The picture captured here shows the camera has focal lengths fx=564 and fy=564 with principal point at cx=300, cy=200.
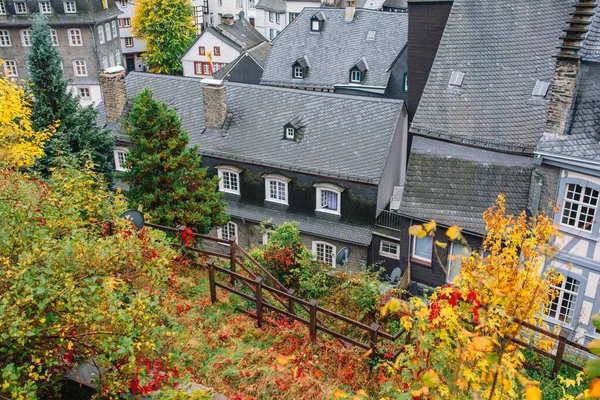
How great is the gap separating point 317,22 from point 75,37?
23309 mm

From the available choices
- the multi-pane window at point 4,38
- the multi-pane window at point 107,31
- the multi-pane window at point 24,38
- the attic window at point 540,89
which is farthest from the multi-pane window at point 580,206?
the multi-pane window at point 4,38

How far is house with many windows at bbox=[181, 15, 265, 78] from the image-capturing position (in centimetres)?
5447

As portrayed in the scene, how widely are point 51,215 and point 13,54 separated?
45.7 meters

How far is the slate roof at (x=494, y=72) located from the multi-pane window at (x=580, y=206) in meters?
2.15

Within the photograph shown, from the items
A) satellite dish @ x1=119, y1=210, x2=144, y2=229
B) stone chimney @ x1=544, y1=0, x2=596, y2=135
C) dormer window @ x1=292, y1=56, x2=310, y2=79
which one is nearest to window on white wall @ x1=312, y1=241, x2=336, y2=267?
stone chimney @ x1=544, y1=0, x2=596, y2=135

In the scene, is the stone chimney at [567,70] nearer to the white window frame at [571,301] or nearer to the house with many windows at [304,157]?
the white window frame at [571,301]

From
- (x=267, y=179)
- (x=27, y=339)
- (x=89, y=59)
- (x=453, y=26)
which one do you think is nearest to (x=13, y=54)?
(x=89, y=59)

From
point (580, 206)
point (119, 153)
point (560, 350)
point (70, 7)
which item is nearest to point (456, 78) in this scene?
point (580, 206)

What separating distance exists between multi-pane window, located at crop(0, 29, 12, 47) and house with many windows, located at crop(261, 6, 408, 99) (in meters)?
24.0

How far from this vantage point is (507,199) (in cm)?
2069

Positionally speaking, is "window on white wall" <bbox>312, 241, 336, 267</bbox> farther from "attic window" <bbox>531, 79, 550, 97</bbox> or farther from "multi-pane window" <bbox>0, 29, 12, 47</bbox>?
"multi-pane window" <bbox>0, 29, 12, 47</bbox>

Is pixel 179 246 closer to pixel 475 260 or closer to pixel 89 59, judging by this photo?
pixel 475 260

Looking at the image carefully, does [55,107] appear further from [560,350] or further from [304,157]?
[560,350]

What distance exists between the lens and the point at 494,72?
Result: 21.9 m
